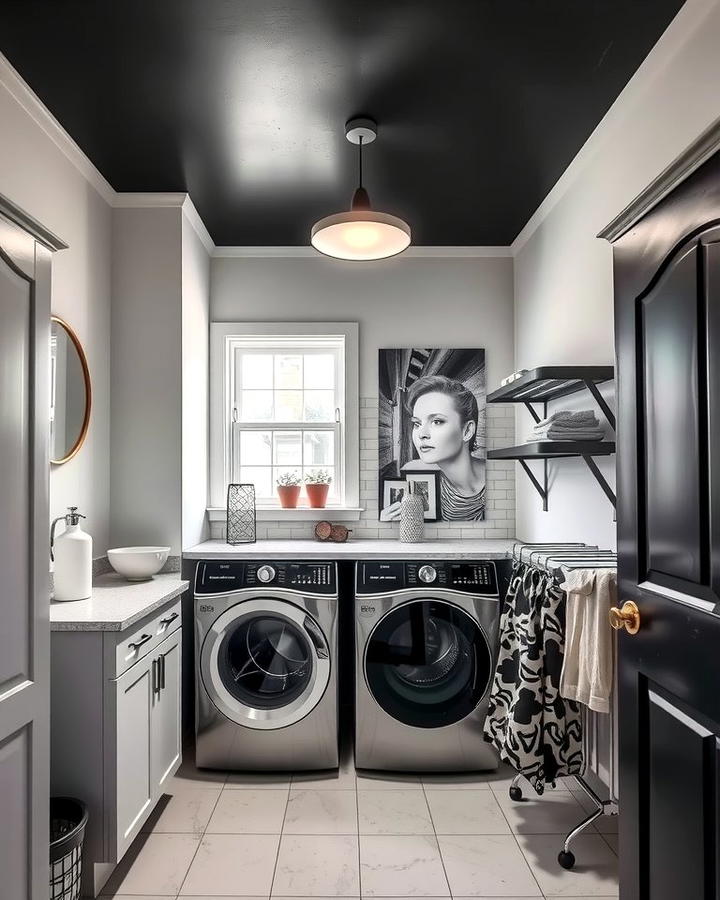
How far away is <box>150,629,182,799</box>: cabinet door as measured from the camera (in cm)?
254

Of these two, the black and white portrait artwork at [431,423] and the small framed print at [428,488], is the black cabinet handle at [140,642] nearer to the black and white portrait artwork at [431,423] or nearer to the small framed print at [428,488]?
→ the black and white portrait artwork at [431,423]

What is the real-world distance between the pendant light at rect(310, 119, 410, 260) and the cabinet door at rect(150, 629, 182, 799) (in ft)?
5.70

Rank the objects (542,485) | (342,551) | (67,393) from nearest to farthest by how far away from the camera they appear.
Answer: (67,393), (342,551), (542,485)

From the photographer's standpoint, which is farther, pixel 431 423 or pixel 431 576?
pixel 431 423

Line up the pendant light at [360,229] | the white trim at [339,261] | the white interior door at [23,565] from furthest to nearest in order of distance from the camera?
1. the white trim at [339,261]
2. the pendant light at [360,229]
3. the white interior door at [23,565]

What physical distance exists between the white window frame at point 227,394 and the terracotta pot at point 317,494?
0.07 metres

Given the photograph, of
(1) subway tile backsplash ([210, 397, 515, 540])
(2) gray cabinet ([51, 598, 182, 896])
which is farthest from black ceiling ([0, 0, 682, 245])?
(2) gray cabinet ([51, 598, 182, 896])

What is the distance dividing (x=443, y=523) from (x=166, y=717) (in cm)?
184

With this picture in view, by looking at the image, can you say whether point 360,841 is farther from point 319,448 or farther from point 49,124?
point 49,124

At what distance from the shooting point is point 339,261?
3924 millimetres

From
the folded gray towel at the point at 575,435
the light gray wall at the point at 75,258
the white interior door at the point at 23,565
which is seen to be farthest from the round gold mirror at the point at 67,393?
the folded gray towel at the point at 575,435

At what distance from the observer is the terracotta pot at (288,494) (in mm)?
3811

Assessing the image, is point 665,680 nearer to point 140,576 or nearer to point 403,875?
point 403,875

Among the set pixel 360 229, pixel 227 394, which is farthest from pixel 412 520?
pixel 360 229
